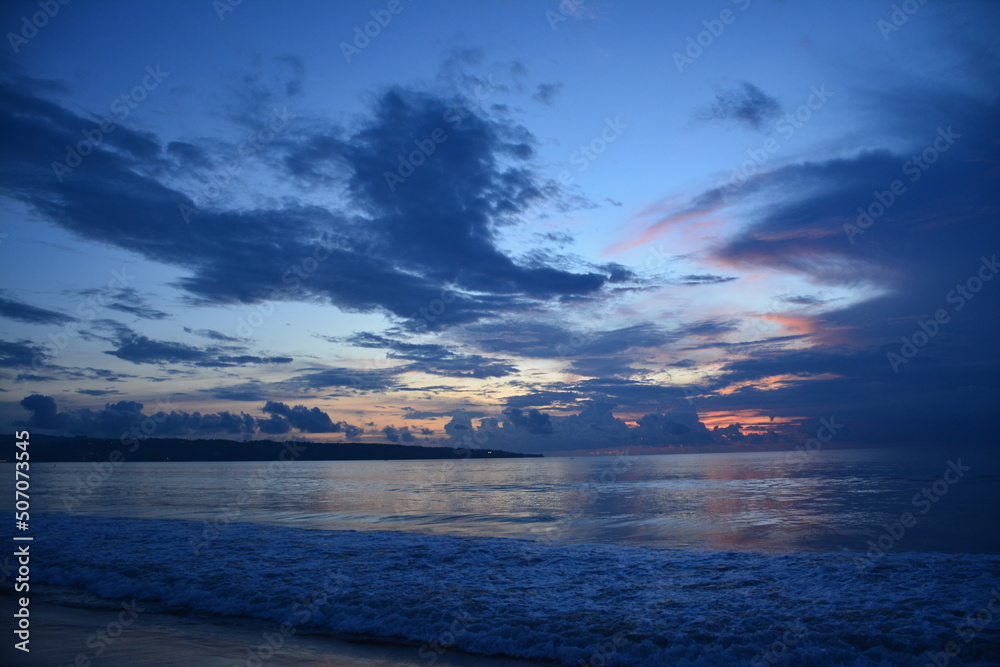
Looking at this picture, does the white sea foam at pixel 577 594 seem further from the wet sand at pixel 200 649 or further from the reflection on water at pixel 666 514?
the reflection on water at pixel 666 514

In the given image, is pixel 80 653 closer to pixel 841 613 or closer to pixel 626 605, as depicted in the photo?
pixel 626 605

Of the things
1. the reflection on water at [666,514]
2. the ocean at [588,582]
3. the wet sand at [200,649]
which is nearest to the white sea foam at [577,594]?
the ocean at [588,582]

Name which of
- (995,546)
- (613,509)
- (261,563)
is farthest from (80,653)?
(613,509)

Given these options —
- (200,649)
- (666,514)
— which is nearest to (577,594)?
(200,649)

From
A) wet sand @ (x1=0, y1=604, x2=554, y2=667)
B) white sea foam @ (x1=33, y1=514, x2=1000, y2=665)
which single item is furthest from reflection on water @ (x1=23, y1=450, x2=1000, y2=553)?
wet sand @ (x1=0, y1=604, x2=554, y2=667)

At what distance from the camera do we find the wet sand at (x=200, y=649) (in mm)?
9430

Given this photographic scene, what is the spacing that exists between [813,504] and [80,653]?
136 ft

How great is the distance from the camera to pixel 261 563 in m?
17.6

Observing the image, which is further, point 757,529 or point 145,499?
point 145,499

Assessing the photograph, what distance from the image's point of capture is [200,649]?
1016 centimetres

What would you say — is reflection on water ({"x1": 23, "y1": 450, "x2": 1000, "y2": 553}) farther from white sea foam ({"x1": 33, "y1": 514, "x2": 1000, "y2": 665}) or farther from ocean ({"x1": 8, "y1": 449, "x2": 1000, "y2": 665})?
white sea foam ({"x1": 33, "y1": 514, "x2": 1000, "y2": 665})

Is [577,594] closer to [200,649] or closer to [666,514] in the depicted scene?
[200,649]

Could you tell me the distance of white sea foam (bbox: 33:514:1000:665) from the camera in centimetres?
1057

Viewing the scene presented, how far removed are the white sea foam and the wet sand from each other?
0.55 m
